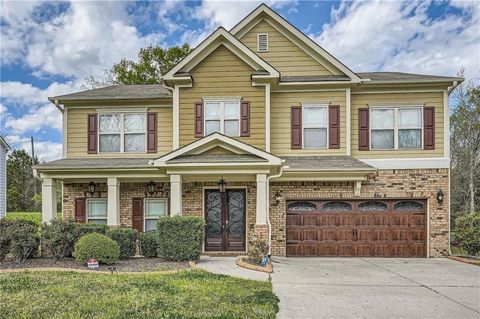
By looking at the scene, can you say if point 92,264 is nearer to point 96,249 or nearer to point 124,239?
point 96,249

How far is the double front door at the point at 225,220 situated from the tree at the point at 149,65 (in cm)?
1466

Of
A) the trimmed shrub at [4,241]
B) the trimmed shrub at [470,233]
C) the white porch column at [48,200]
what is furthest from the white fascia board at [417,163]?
the trimmed shrub at [4,241]

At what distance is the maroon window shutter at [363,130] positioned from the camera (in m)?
13.3

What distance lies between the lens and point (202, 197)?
13195 mm

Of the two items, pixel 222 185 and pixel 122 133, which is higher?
pixel 122 133

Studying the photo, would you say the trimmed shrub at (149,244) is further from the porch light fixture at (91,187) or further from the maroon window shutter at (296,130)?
the maroon window shutter at (296,130)

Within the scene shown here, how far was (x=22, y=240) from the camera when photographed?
392 inches

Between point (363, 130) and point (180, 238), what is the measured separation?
293 inches

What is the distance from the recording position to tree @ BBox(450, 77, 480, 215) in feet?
63.2

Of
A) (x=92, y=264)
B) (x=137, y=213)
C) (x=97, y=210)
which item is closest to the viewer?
(x=92, y=264)

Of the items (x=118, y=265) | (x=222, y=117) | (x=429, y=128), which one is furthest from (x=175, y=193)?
(x=429, y=128)

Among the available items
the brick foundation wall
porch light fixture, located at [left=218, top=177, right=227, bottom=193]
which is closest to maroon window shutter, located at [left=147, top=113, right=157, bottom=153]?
porch light fixture, located at [left=218, top=177, right=227, bottom=193]

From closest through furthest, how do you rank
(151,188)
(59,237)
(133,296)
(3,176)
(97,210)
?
(133,296)
(59,237)
(151,188)
(97,210)
(3,176)

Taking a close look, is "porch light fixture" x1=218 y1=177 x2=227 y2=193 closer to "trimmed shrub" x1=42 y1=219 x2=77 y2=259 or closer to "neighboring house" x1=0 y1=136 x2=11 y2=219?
"trimmed shrub" x1=42 y1=219 x2=77 y2=259
